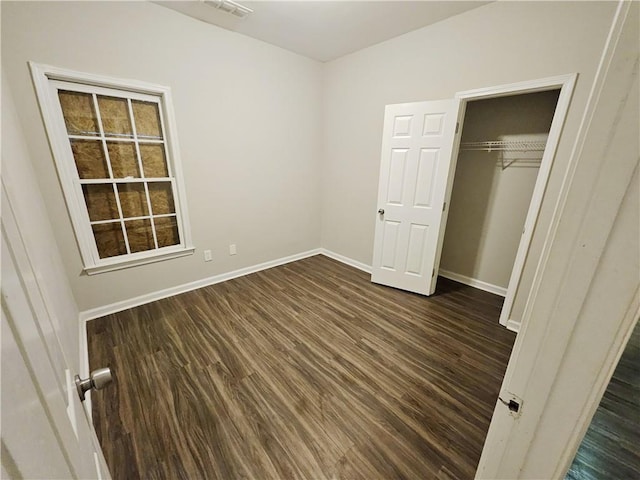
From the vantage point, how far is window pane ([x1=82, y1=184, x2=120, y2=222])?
7.22 ft

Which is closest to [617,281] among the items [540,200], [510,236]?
[540,200]

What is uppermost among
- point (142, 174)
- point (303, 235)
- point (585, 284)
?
point (142, 174)

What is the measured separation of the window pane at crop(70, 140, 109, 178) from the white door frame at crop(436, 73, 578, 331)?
326cm

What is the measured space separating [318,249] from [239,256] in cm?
138

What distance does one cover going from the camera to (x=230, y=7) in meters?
2.13

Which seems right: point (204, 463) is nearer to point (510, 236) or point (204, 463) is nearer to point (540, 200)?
point (540, 200)

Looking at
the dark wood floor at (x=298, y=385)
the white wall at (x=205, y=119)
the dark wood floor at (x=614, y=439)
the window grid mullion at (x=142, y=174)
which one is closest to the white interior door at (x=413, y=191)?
the dark wood floor at (x=298, y=385)

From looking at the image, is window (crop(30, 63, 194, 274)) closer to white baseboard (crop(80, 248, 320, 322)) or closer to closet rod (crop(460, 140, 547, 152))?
white baseboard (crop(80, 248, 320, 322))

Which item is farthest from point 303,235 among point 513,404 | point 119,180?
point 513,404

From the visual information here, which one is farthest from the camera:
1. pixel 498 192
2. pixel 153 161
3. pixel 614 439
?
pixel 498 192

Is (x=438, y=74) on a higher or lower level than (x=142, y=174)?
higher

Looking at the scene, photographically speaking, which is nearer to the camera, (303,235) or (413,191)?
(413,191)

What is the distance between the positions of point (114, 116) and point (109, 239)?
1.12 metres

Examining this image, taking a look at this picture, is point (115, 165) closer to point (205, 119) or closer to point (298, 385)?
point (205, 119)
